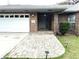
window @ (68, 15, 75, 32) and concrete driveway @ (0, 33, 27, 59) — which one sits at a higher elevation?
window @ (68, 15, 75, 32)

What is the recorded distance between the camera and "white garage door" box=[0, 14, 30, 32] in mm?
25172

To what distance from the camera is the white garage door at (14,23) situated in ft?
82.6

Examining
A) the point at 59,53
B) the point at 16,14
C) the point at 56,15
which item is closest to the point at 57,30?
the point at 56,15

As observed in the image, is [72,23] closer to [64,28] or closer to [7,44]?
[64,28]

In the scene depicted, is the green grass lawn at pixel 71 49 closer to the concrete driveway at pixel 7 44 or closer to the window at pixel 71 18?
the concrete driveway at pixel 7 44

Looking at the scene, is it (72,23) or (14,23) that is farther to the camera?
(72,23)

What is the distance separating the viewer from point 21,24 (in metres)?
25.3

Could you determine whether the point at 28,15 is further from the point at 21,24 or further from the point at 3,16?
the point at 3,16

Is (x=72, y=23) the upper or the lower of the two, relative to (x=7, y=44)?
upper

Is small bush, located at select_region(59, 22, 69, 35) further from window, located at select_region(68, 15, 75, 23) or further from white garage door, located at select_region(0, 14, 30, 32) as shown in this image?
white garage door, located at select_region(0, 14, 30, 32)

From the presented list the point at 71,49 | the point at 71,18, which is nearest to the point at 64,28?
the point at 71,18

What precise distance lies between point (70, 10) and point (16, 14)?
6903mm

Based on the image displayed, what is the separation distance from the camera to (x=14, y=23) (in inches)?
997

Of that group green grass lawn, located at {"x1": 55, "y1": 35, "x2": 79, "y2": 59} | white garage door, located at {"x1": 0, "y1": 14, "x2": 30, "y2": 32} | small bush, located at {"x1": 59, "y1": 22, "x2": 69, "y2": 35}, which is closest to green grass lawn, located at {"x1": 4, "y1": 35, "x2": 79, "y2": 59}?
green grass lawn, located at {"x1": 55, "y1": 35, "x2": 79, "y2": 59}
